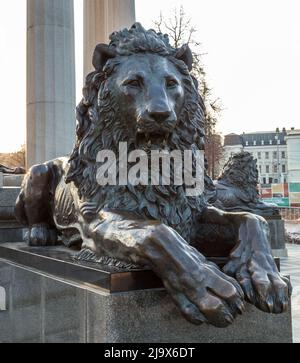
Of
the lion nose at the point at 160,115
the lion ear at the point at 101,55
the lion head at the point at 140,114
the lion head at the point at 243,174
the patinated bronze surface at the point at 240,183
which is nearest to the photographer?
the lion nose at the point at 160,115

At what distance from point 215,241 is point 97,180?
2.88 ft

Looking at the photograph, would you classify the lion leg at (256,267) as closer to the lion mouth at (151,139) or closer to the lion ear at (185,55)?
the lion mouth at (151,139)

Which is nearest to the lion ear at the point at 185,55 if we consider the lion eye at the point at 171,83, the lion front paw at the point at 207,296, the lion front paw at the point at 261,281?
the lion eye at the point at 171,83

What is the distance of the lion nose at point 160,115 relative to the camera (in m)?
2.69

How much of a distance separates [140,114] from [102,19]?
36.5 ft

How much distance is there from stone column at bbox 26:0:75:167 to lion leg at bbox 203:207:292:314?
816 centimetres

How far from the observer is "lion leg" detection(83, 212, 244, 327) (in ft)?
6.84

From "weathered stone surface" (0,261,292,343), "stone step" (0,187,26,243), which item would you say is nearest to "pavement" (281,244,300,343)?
"weathered stone surface" (0,261,292,343)

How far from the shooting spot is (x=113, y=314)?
2287 mm

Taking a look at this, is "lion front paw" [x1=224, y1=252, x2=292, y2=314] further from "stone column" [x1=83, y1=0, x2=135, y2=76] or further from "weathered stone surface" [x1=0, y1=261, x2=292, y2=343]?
"stone column" [x1=83, y1=0, x2=135, y2=76]

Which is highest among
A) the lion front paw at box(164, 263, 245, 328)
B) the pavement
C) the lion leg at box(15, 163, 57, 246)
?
the lion leg at box(15, 163, 57, 246)

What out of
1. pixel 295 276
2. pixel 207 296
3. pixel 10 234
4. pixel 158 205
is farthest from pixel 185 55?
pixel 295 276

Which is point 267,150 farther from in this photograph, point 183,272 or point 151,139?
point 183,272
